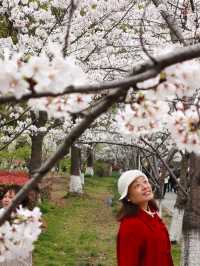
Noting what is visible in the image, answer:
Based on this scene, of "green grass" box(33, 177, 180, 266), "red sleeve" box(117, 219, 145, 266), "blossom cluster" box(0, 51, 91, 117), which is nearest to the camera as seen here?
"blossom cluster" box(0, 51, 91, 117)

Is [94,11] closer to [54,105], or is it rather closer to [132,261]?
[132,261]

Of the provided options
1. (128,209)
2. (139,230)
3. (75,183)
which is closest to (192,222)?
(128,209)

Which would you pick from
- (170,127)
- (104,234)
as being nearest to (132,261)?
(170,127)

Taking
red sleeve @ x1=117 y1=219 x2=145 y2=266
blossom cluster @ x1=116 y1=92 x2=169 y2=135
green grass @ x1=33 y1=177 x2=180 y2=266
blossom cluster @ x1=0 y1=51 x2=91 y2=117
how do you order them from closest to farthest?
blossom cluster @ x1=0 y1=51 x2=91 y2=117 → blossom cluster @ x1=116 y1=92 x2=169 y2=135 → red sleeve @ x1=117 y1=219 x2=145 y2=266 → green grass @ x1=33 y1=177 x2=180 y2=266

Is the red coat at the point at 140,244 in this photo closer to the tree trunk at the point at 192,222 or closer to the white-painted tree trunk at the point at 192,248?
the tree trunk at the point at 192,222

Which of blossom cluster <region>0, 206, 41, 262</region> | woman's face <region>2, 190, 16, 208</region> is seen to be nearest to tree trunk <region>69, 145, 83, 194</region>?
woman's face <region>2, 190, 16, 208</region>

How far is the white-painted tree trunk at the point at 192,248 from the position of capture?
200 inches

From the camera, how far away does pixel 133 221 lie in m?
3.62

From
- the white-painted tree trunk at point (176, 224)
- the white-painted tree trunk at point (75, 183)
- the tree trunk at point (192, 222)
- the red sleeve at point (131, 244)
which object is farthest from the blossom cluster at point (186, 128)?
the white-painted tree trunk at point (75, 183)

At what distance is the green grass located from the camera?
8.87 metres

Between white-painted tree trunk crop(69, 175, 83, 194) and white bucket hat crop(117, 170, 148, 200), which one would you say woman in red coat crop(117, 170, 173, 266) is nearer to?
white bucket hat crop(117, 170, 148, 200)

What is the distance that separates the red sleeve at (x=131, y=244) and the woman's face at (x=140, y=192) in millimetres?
167

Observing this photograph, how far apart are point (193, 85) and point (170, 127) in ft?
0.70

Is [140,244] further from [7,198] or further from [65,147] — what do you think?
[65,147]
